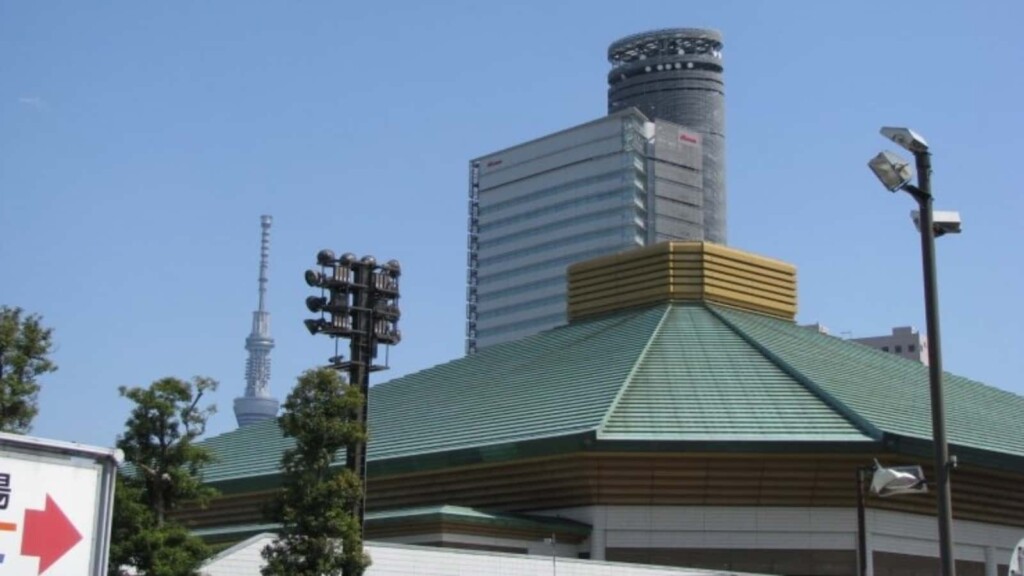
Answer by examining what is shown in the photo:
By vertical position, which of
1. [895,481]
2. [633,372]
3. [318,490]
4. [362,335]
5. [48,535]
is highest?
[633,372]

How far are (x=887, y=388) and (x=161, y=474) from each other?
34543mm

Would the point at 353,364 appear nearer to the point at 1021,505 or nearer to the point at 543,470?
the point at 543,470

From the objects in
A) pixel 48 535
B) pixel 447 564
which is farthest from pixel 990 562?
pixel 48 535

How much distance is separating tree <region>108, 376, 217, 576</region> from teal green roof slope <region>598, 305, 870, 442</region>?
63.9ft

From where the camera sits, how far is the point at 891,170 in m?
17.9

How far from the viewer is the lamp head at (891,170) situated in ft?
58.6

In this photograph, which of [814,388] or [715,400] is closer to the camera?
[715,400]

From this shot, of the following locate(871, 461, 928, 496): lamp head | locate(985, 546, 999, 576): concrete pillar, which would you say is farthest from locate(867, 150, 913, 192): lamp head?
locate(985, 546, 999, 576): concrete pillar

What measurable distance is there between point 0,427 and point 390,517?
1978 centimetres

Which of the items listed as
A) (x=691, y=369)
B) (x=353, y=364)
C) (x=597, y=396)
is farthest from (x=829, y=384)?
(x=353, y=364)

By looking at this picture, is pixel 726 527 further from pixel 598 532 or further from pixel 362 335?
pixel 362 335

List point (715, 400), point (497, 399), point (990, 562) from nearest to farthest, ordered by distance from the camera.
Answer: point (715, 400), point (990, 562), point (497, 399)

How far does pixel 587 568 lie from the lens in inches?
1828

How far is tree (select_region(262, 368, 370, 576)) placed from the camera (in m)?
35.4
